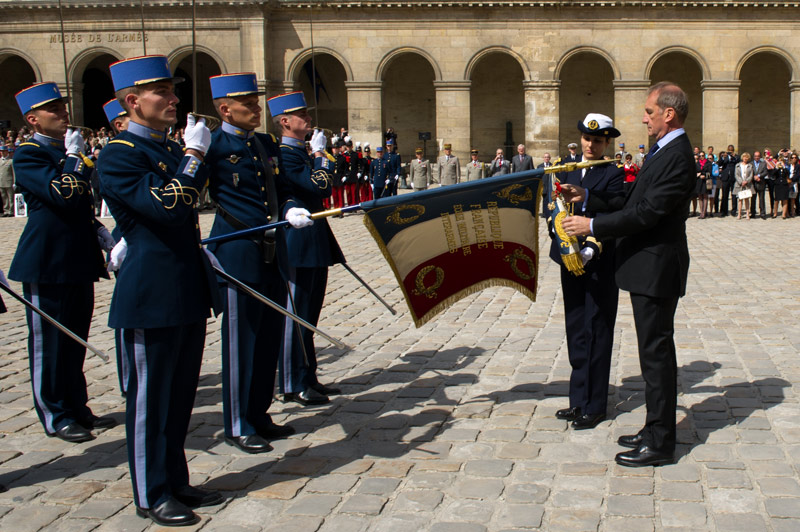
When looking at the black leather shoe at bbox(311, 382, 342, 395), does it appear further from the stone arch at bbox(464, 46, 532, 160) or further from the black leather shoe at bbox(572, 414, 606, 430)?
the stone arch at bbox(464, 46, 532, 160)

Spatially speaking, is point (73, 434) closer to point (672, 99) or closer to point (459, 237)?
point (459, 237)

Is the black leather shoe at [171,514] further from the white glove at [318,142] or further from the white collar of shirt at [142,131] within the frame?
the white glove at [318,142]

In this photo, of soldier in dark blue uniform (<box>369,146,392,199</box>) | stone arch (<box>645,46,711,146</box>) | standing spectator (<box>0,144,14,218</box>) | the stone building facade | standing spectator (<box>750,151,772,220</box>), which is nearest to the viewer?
standing spectator (<box>750,151,772,220</box>)

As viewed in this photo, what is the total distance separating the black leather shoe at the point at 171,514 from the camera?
424 cm

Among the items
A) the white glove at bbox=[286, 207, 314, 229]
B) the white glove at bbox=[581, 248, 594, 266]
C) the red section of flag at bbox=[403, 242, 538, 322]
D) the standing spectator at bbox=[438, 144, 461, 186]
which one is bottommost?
the red section of flag at bbox=[403, 242, 538, 322]

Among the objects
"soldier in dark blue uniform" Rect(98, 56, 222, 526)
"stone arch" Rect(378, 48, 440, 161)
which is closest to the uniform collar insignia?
"soldier in dark blue uniform" Rect(98, 56, 222, 526)

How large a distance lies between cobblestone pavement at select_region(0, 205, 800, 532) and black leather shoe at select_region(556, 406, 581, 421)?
0.12 m

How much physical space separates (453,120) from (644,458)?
29495 millimetres

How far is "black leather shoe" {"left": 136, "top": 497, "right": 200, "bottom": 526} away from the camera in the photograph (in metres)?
4.24

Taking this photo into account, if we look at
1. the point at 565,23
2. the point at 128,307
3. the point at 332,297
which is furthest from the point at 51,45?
the point at 128,307

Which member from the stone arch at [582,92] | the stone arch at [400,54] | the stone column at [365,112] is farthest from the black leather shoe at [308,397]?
the stone arch at [582,92]

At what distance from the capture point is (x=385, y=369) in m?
7.22

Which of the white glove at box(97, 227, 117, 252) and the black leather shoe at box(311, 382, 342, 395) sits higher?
the white glove at box(97, 227, 117, 252)

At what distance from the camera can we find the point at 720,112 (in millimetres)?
33438
